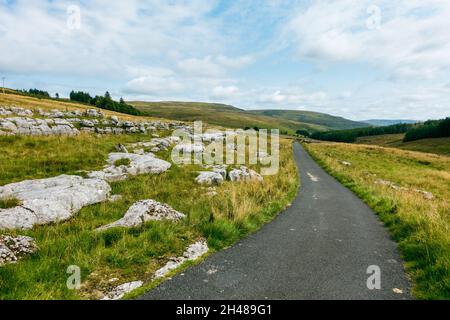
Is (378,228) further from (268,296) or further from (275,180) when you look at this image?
(275,180)

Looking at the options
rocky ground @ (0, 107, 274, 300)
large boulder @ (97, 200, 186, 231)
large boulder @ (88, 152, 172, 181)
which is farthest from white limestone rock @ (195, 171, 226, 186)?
large boulder @ (97, 200, 186, 231)

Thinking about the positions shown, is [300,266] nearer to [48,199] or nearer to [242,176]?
[48,199]

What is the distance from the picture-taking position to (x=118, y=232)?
8430 mm

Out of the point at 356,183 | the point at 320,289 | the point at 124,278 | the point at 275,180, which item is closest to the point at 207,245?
the point at 124,278

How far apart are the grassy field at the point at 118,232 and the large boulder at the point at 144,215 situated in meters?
0.52

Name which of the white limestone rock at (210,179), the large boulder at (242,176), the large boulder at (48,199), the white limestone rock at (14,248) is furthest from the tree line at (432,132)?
the white limestone rock at (14,248)

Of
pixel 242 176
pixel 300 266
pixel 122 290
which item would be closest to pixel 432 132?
pixel 242 176

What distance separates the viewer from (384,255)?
29.2 feet

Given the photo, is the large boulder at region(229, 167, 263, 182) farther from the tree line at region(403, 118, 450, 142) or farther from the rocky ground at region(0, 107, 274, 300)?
the tree line at region(403, 118, 450, 142)

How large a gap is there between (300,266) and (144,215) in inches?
216

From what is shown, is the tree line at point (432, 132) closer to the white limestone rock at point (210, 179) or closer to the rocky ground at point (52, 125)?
the rocky ground at point (52, 125)

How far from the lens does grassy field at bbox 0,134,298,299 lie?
5934 mm

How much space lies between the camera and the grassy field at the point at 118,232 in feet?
19.5
